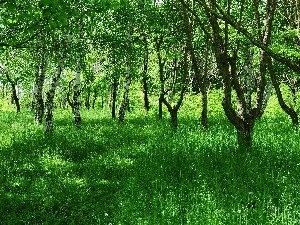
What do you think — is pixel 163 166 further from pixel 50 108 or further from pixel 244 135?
pixel 50 108

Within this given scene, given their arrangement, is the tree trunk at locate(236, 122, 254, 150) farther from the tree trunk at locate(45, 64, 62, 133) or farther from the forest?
the tree trunk at locate(45, 64, 62, 133)

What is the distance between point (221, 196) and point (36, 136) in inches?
379

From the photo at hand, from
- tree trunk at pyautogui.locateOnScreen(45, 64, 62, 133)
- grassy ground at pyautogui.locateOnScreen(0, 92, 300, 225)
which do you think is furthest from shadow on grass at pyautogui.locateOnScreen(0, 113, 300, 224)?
tree trunk at pyautogui.locateOnScreen(45, 64, 62, 133)

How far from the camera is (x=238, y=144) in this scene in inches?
440

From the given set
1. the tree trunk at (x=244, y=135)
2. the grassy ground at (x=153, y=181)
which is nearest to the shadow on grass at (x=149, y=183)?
the grassy ground at (x=153, y=181)

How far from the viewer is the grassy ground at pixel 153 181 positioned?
6680mm

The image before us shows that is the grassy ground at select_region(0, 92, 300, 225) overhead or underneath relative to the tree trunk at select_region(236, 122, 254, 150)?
underneath

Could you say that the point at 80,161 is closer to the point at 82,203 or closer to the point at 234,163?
the point at 82,203

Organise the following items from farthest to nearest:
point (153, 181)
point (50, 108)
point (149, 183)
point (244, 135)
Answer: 1. point (50, 108)
2. point (244, 135)
3. point (149, 183)
4. point (153, 181)

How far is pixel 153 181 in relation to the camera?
833 cm

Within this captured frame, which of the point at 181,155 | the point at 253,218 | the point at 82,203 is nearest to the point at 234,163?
the point at 181,155

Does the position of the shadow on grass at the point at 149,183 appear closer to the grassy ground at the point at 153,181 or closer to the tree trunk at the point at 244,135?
the grassy ground at the point at 153,181

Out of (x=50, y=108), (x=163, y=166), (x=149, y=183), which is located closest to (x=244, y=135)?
(x=163, y=166)

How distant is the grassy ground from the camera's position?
6.68 metres
